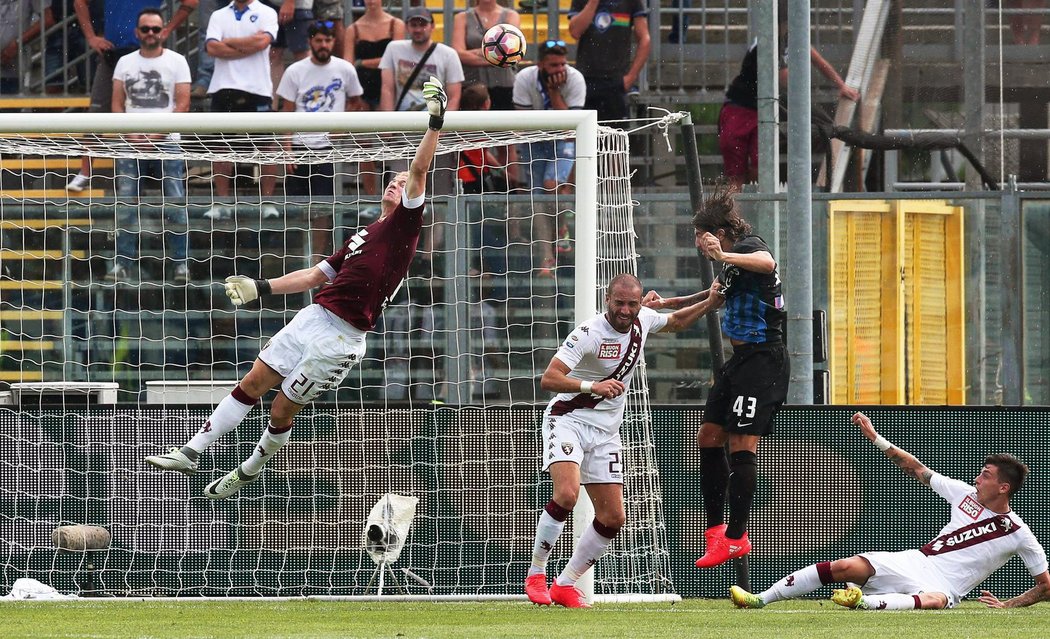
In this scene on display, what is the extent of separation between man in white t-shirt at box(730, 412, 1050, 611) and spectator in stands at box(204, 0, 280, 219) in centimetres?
720

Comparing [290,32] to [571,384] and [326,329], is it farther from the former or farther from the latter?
[571,384]

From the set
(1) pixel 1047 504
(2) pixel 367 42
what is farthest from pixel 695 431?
(2) pixel 367 42

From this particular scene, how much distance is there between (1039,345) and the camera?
46.8ft

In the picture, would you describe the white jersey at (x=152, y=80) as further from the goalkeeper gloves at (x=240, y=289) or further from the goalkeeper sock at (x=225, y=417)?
the goalkeeper gloves at (x=240, y=289)

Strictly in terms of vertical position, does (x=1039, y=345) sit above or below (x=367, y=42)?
below

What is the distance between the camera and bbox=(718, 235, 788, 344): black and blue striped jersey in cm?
934

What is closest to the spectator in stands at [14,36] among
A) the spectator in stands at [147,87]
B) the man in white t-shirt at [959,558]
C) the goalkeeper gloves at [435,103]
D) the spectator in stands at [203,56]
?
the spectator in stands at [147,87]

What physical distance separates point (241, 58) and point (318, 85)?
0.80 meters

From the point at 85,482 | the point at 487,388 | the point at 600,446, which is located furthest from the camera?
the point at 487,388

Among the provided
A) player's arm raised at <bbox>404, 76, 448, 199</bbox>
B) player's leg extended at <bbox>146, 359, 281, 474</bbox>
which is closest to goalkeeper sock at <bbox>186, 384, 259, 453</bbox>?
player's leg extended at <bbox>146, 359, 281, 474</bbox>

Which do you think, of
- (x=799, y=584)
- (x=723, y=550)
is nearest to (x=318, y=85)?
(x=723, y=550)

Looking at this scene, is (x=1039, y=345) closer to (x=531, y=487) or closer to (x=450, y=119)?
(x=531, y=487)

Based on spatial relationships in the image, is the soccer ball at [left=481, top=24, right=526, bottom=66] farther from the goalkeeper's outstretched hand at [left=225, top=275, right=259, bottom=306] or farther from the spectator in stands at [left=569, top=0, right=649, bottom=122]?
the goalkeeper's outstretched hand at [left=225, top=275, right=259, bottom=306]

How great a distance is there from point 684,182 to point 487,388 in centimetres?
285
